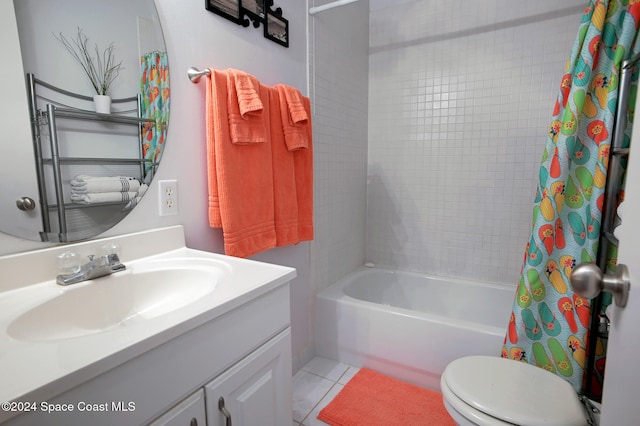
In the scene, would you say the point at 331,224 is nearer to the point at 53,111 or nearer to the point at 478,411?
the point at 478,411

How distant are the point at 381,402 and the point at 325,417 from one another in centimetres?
30

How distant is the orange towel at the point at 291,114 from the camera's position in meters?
1.51

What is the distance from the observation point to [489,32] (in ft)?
7.09

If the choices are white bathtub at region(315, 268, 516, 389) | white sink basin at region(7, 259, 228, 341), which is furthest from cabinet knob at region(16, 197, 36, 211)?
white bathtub at region(315, 268, 516, 389)

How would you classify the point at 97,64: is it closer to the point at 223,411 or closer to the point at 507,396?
the point at 223,411

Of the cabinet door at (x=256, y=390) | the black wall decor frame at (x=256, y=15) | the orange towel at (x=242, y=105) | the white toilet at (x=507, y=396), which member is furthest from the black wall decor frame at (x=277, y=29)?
the white toilet at (x=507, y=396)

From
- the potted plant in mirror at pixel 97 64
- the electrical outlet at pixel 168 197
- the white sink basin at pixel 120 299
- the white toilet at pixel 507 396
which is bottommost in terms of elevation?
the white toilet at pixel 507 396

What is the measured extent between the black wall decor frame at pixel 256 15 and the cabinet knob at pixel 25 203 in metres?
0.90

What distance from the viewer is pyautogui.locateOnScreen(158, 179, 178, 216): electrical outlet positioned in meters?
1.16

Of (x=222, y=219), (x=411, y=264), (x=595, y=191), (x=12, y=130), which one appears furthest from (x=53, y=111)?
(x=411, y=264)

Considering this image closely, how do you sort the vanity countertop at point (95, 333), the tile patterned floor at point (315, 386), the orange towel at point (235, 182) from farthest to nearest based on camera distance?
the tile patterned floor at point (315, 386) < the orange towel at point (235, 182) < the vanity countertop at point (95, 333)

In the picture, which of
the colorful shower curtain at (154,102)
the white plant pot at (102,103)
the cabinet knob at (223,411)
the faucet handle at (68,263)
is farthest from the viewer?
the colorful shower curtain at (154,102)

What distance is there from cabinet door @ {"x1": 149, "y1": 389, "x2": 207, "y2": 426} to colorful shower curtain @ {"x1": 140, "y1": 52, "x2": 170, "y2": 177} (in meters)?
0.73

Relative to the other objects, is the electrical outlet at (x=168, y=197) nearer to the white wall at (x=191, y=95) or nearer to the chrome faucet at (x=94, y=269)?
the white wall at (x=191, y=95)
